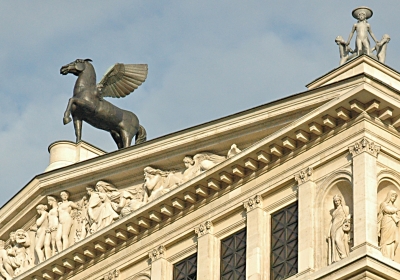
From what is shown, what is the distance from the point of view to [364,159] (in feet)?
137

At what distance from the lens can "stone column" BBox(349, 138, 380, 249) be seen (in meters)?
40.8

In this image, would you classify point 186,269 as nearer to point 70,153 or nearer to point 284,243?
point 284,243

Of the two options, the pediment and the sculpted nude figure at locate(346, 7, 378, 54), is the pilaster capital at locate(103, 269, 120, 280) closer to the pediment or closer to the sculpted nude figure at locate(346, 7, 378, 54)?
the pediment

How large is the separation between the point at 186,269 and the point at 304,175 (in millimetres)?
4428

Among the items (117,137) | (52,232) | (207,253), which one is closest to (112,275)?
(52,232)

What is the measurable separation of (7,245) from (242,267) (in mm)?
10002

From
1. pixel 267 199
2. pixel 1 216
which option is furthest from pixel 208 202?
pixel 1 216

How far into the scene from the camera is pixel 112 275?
1866 inches

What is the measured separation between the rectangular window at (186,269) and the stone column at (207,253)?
1.34 ft

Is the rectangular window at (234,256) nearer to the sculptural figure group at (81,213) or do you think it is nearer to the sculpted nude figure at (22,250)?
the sculptural figure group at (81,213)

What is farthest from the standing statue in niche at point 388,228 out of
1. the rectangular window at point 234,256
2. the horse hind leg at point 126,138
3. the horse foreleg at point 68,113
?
the horse foreleg at point 68,113

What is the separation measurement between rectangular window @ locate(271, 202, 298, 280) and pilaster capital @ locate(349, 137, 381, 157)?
7.15 feet

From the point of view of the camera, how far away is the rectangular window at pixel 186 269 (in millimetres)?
45250

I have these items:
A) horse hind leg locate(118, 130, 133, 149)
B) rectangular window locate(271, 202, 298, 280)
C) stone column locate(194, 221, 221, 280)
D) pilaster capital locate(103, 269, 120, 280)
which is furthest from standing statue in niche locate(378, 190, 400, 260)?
horse hind leg locate(118, 130, 133, 149)
